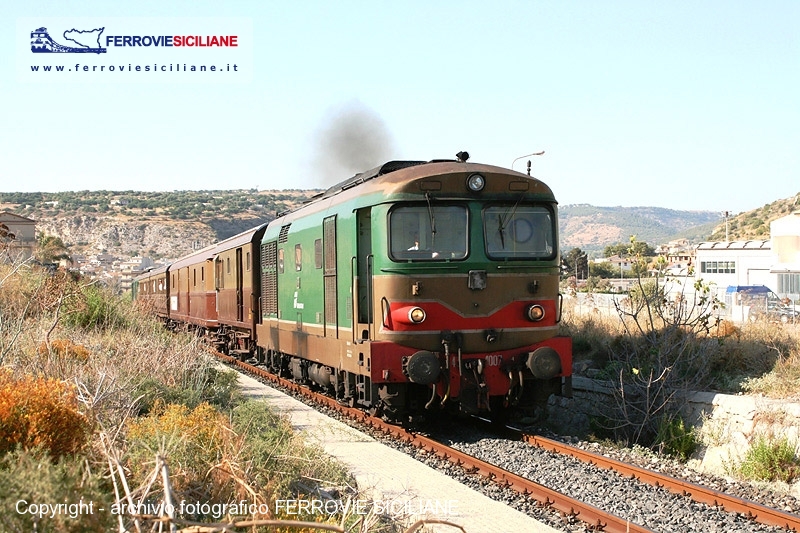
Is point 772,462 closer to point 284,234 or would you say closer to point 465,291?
point 465,291

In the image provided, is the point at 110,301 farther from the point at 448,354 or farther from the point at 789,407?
the point at 789,407

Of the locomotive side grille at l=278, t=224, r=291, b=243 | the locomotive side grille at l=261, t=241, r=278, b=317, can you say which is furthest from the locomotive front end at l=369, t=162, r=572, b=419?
the locomotive side grille at l=261, t=241, r=278, b=317

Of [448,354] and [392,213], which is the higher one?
[392,213]

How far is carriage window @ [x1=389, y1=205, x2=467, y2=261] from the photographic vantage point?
1056 cm

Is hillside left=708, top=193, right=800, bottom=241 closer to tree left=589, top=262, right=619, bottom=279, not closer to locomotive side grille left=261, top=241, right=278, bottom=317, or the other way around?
tree left=589, top=262, right=619, bottom=279

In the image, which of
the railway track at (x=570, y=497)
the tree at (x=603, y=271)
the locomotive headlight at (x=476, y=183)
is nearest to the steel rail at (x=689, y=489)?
the railway track at (x=570, y=497)

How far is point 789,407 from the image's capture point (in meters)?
10.1

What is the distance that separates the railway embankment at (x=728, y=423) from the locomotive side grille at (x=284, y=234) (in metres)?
6.42

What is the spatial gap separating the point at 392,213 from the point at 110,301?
42.5 ft

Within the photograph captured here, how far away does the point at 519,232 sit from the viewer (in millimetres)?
11141

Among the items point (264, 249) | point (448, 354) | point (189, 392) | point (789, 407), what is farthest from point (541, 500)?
point (264, 249)

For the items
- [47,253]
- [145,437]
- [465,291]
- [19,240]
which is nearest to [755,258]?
[47,253]

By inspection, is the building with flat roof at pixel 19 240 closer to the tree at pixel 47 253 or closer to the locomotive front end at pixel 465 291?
the tree at pixel 47 253

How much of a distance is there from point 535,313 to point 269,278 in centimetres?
765
